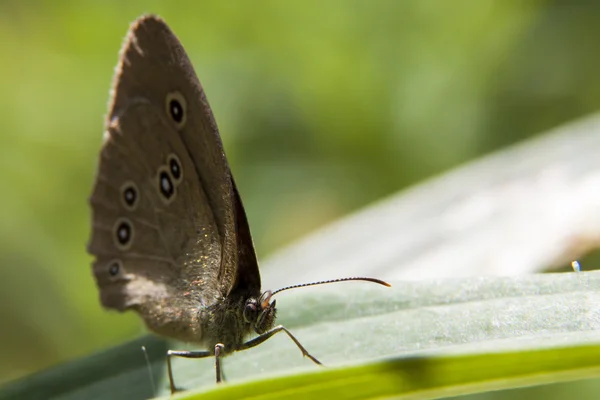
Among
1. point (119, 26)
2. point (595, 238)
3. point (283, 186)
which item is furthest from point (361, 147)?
point (595, 238)

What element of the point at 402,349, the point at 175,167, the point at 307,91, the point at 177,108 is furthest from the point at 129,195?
the point at 307,91

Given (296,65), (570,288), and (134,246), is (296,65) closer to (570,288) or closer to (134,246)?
(134,246)

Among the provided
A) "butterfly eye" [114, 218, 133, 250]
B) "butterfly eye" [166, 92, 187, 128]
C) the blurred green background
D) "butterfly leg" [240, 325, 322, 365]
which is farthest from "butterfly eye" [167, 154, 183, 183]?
the blurred green background

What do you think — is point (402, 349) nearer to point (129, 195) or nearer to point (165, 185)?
point (165, 185)

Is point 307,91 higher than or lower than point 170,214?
higher

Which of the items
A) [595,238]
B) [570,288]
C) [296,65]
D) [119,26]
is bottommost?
[570,288]

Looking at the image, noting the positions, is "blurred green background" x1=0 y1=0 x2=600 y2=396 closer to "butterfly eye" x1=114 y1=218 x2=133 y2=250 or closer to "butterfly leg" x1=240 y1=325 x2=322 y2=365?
"butterfly eye" x1=114 y1=218 x2=133 y2=250
